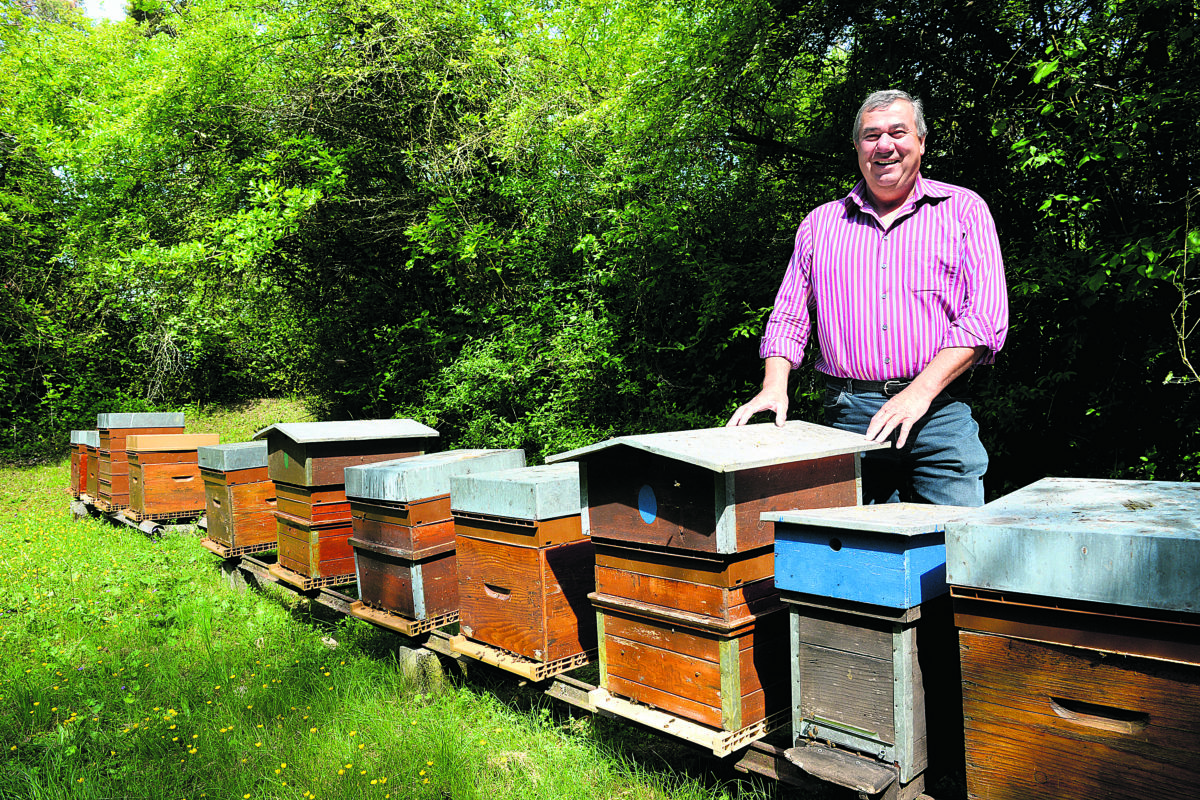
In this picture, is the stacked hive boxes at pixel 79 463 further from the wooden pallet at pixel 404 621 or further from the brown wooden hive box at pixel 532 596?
the brown wooden hive box at pixel 532 596

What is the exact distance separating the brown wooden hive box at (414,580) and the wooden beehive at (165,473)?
4.47m

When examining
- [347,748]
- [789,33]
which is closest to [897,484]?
[347,748]

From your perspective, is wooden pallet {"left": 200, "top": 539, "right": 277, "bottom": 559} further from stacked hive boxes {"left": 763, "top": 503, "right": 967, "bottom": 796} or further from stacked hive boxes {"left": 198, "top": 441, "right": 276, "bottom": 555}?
stacked hive boxes {"left": 763, "top": 503, "right": 967, "bottom": 796}

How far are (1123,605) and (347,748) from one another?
299cm

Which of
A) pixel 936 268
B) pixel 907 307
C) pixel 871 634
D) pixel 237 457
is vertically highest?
pixel 936 268

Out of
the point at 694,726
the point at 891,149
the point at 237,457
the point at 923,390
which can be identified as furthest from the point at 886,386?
the point at 237,457

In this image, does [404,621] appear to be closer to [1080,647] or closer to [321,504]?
[321,504]

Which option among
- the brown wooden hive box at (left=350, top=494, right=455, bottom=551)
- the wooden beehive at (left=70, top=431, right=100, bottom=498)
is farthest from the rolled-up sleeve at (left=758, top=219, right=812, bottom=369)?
the wooden beehive at (left=70, top=431, right=100, bottom=498)

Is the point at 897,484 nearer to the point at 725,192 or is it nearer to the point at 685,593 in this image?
A: the point at 685,593

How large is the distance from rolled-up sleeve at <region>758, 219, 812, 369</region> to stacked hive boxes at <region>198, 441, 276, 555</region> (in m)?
4.33

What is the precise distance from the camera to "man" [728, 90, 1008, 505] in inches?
89.8

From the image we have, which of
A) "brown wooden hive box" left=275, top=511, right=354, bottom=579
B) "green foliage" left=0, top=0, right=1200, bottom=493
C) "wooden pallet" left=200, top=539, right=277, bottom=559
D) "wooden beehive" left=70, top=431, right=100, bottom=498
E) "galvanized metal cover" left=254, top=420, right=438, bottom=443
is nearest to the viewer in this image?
"green foliage" left=0, top=0, right=1200, bottom=493

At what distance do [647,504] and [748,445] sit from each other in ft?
1.29

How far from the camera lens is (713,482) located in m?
2.25
